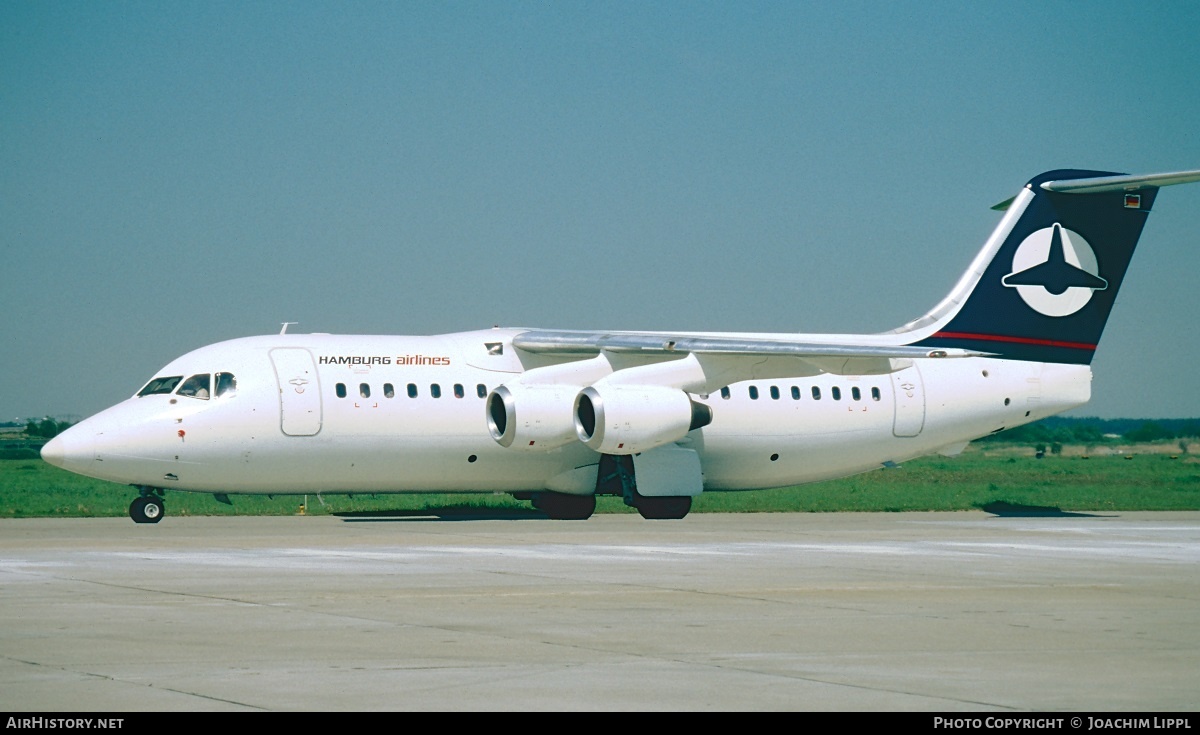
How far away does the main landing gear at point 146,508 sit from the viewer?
82.1 ft

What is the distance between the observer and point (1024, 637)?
11.4 metres

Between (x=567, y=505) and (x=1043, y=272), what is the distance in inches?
395

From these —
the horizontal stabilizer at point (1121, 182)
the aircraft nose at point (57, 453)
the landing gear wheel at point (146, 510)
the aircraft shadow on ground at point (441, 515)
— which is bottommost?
the aircraft shadow on ground at point (441, 515)

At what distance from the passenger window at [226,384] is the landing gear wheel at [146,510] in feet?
6.87

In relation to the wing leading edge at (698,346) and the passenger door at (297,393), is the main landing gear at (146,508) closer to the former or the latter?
the passenger door at (297,393)

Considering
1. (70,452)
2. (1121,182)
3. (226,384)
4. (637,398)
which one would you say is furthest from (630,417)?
(1121,182)

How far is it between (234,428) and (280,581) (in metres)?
9.75

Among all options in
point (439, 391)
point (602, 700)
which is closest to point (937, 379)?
point (439, 391)

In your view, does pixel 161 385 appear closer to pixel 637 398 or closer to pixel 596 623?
pixel 637 398

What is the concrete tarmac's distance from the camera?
8844 millimetres

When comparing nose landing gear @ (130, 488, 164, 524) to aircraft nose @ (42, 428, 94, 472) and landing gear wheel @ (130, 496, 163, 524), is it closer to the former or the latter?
landing gear wheel @ (130, 496, 163, 524)

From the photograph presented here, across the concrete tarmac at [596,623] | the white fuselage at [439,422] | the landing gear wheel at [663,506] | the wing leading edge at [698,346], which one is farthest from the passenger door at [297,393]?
the landing gear wheel at [663,506]

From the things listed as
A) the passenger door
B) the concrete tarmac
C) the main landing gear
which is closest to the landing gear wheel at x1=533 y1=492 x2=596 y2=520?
the passenger door

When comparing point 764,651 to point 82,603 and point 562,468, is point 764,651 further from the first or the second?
point 562,468
